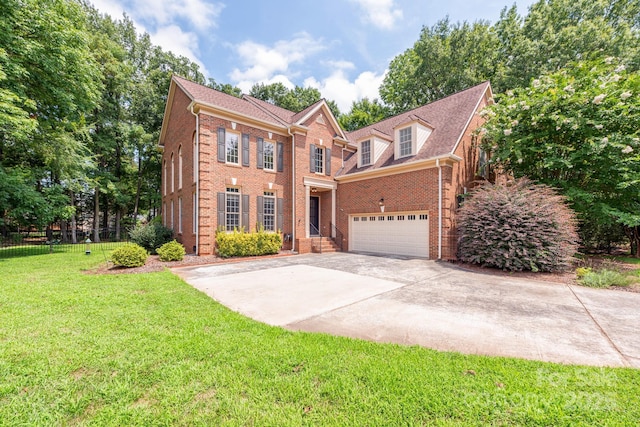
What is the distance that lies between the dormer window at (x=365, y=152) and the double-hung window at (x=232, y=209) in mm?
6993

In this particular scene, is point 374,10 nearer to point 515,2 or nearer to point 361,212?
point 361,212

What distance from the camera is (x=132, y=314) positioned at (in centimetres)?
425

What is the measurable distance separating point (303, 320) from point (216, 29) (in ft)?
41.9

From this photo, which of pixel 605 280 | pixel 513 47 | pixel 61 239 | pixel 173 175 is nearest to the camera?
pixel 605 280

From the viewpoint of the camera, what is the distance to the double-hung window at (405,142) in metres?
12.6

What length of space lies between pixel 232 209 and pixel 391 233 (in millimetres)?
7838

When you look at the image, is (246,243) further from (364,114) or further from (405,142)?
(364,114)

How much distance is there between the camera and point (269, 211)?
13.5 metres

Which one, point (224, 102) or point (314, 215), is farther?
point (314, 215)

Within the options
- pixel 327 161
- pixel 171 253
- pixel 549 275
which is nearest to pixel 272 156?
pixel 327 161

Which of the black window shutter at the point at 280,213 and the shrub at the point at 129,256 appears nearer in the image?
the shrub at the point at 129,256

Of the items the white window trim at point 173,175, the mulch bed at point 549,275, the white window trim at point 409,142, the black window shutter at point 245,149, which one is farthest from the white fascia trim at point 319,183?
the mulch bed at point 549,275

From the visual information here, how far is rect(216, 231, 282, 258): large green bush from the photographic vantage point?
37.0 ft

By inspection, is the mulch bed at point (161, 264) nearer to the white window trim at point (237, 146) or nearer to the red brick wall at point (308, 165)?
the red brick wall at point (308, 165)
